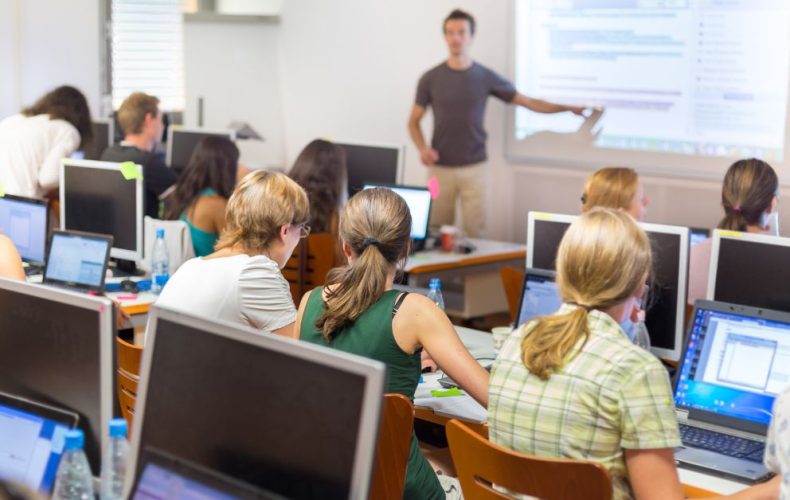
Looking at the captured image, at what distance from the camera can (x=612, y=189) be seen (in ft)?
13.5

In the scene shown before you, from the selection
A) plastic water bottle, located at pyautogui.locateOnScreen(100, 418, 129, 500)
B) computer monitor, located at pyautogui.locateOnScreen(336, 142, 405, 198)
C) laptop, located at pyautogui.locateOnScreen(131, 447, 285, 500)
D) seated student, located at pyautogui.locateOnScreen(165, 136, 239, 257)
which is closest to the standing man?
computer monitor, located at pyautogui.locateOnScreen(336, 142, 405, 198)

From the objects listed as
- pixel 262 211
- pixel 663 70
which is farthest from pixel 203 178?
pixel 663 70

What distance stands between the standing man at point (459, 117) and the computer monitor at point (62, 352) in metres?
5.59

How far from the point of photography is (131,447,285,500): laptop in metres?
1.61

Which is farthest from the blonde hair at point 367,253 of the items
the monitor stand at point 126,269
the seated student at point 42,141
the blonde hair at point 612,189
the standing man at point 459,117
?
the standing man at point 459,117

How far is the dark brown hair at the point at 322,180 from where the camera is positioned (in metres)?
→ 5.31

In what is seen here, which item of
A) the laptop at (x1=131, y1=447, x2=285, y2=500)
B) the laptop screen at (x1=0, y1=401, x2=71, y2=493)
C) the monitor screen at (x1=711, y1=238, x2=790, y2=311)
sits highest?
the monitor screen at (x1=711, y1=238, x2=790, y2=311)

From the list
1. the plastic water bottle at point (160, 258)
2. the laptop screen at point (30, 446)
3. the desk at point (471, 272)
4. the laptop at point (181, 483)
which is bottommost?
the desk at point (471, 272)

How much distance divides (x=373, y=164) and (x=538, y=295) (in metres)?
3.08

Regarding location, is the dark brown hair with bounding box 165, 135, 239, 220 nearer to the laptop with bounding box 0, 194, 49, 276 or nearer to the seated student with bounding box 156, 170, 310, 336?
the laptop with bounding box 0, 194, 49, 276

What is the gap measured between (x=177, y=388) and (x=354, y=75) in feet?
24.3

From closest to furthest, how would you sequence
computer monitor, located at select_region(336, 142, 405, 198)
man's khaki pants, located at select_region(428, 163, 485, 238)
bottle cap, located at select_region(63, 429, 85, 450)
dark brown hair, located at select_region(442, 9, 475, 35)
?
bottle cap, located at select_region(63, 429, 85, 450), computer monitor, located at select_region(336, 142, 405, 198), dark brown hair, located at select_region(442, 9, 475, 35), man's khaki pants, located at select_region(428, 163, 485, 238)

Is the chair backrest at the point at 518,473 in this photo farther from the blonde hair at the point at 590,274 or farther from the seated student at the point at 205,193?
the seated student at the point at 205,193

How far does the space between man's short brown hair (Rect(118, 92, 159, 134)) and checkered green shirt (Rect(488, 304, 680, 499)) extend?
3.91 meters
